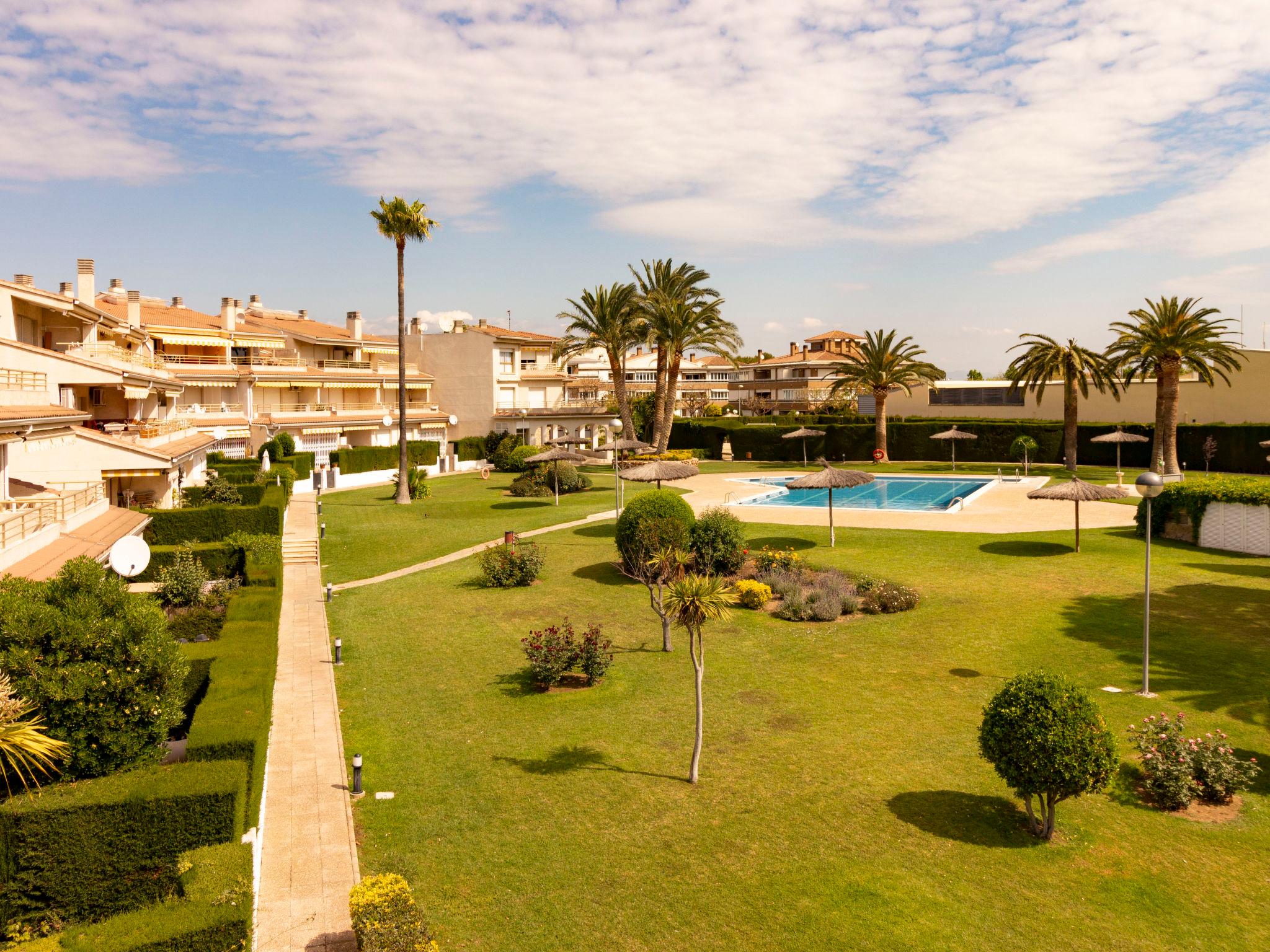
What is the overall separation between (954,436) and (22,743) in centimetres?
5321

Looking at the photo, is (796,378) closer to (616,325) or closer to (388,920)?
(616,325)

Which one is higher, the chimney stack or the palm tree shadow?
the chimney stack

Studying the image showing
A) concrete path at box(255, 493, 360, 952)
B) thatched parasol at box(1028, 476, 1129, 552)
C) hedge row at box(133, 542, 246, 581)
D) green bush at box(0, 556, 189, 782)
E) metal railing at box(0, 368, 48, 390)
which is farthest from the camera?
thatched parasol at box(1028, 476, 1129, 552)

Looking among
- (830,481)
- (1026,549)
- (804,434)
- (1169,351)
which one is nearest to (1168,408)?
(1169,351)

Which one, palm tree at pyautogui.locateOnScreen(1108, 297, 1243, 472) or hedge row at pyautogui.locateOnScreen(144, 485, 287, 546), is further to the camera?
palm tree at pyautogui.locateOnScreen(1108, 297, 1243, 472)

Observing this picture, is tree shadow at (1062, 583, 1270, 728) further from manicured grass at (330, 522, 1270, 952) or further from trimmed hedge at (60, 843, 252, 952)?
trimmed hedge at (60, 843, 252, 952)

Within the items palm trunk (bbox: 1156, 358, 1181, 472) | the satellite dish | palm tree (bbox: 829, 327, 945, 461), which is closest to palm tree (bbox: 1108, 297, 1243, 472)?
palm trunk (bbox: 1156, 358, 1181, 472)

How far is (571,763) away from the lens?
14.1 m

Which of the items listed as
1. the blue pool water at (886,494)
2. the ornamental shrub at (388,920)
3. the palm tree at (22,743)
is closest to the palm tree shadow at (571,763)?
the ornamental shrub at (388,920)

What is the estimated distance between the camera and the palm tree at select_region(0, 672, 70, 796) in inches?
363

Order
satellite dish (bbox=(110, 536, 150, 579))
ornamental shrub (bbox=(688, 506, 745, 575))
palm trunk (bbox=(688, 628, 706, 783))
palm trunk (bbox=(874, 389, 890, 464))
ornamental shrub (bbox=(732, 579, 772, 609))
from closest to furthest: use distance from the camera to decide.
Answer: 1. palm trunk (bbox=(688, 628, 706, 783))
2. satellite dish (bbox=(110, 536, 150, 579))
3. ornamental shrub (bbox=(732, 579, 772, 609))
4. ornamental shrub (bbox=(688, 506, 745, 575))
5. palm trunk (bbox=(874, 389, 890, 464))

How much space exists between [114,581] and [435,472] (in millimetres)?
50435

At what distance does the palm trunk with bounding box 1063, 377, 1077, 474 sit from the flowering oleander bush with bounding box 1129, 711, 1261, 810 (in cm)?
4115

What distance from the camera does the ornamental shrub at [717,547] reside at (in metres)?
26.0
